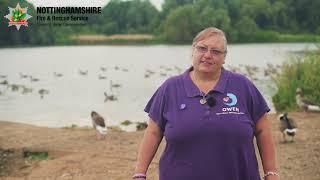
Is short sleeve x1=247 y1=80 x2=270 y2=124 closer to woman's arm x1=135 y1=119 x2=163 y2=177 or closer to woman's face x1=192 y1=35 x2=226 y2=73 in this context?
woman's face x1=192 y1=35 x2=226 y2=73

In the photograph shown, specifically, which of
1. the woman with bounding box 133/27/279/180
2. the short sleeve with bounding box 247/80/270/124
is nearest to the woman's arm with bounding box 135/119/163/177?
the woman with bounding box 133/27/279/180

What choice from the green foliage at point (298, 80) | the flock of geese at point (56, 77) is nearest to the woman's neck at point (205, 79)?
the green foliage at point (298, 80)

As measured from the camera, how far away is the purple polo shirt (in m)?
3.33

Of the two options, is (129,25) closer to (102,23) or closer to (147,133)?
(102,23)

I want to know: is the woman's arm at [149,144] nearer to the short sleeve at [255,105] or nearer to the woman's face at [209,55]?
the woman's face at [209,55]

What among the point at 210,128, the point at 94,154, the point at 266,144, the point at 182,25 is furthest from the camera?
the point at 182,25

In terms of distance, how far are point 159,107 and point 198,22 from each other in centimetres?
7166

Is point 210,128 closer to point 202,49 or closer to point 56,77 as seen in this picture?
point 202,49

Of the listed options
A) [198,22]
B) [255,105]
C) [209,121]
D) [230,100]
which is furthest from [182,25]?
[209,121]

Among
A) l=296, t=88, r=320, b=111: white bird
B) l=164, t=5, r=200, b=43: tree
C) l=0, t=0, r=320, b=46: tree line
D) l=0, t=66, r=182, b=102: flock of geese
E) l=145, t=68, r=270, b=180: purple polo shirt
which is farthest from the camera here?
l=0, t=0, r=320, b=46: tree line

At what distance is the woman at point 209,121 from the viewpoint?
3340 mm

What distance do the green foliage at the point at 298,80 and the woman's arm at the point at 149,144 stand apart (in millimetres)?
12140

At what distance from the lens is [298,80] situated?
16.0 m

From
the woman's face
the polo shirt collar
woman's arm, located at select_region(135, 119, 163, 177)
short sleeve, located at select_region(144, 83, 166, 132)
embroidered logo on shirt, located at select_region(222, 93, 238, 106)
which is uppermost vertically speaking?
the woman's face
